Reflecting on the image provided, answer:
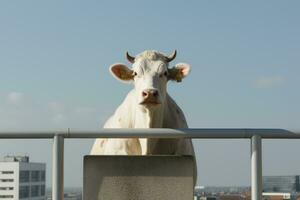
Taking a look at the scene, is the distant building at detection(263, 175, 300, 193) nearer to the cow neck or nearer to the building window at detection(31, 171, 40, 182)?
the building window at detection(31, 171, 40, 182)

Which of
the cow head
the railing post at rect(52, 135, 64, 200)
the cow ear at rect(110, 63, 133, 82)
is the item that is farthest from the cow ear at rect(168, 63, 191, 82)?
the railing post at rect(52, 135, 64, 200)

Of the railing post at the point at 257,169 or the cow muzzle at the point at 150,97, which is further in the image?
the cow muzzle at the point at 150,97

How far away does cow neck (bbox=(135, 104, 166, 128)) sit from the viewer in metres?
7.96

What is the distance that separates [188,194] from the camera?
4254 millimetres

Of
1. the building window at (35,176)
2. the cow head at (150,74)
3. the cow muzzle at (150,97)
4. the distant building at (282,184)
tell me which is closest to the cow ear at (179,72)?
the cow head at (150,74)

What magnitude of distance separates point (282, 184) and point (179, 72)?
4363mm

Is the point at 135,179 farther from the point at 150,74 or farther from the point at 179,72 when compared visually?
the point at 179,72

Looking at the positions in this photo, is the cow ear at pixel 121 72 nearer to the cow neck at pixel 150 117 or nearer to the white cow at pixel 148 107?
the white cow at pixel 148 107

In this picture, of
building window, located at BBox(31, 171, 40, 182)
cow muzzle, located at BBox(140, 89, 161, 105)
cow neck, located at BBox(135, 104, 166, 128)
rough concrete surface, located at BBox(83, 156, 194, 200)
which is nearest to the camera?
rough concrete surface, located at BBox(83, 156, 194, 200)

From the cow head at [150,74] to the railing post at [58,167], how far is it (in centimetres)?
345

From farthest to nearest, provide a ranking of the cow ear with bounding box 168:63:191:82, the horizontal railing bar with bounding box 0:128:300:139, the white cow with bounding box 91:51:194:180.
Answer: the cow ear with bounding box 168:63:191:82 < the white cow with bounding box 91:51:194:180 < the horizontal railing bar with bounding box 0:128:300:139

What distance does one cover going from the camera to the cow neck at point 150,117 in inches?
313

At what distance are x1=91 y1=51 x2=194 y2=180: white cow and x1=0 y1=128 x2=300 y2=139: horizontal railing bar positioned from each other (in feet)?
11.3

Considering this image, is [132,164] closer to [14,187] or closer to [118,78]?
[14,187]
